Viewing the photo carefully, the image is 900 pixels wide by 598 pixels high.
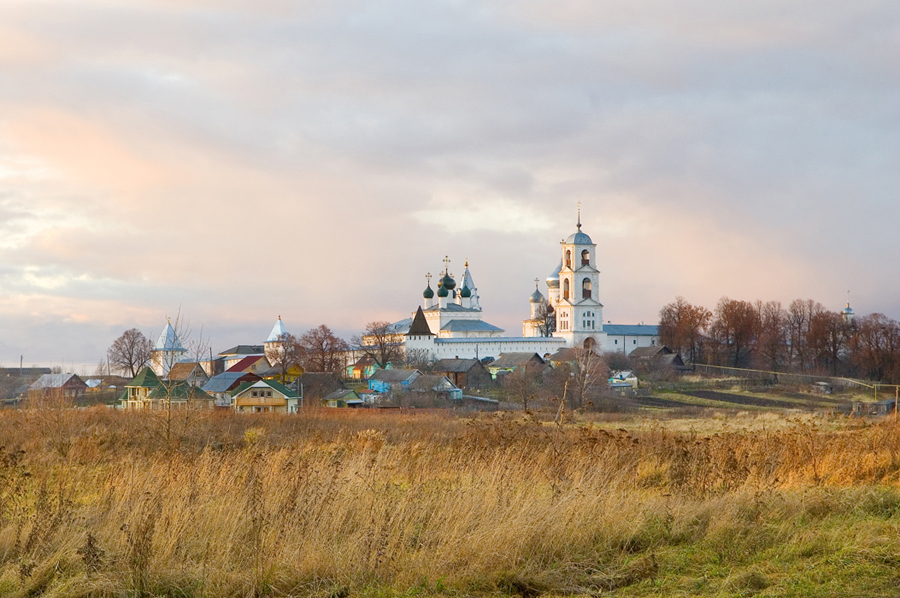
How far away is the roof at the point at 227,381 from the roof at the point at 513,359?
29398 mm

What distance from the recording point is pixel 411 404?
52.0 metres

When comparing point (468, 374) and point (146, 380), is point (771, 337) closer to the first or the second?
point (468, 374)

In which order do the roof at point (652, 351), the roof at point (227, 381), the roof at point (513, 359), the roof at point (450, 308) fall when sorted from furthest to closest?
the roof at point (450, 308) < the roof at point (652, 351) < the roof at point (513, 359) < the roof at point (227, 381)

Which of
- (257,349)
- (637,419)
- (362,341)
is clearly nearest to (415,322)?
(362,341)

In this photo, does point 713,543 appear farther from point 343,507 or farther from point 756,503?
point 343,507

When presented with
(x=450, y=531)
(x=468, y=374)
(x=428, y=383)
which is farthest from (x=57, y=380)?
(x=450, y=531)

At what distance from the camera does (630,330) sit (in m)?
113

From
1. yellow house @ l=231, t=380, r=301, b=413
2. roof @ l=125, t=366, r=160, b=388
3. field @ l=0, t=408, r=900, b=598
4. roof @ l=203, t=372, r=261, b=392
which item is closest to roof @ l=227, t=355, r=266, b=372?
roof @ l=203, t=372, r=261, b=392

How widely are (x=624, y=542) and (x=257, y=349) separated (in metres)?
115

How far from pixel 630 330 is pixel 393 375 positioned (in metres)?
52.7

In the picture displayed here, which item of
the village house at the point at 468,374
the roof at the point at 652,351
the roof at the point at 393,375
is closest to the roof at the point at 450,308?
the roof at the point at 652,351

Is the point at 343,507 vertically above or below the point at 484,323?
below

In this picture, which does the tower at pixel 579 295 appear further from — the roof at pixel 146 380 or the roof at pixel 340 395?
the roof at pixel 146 380

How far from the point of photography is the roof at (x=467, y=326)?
10862 centimetres
